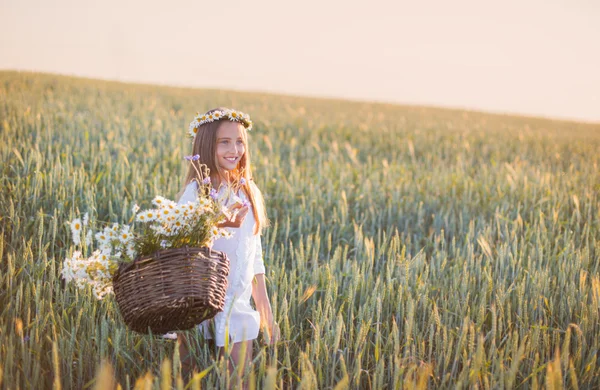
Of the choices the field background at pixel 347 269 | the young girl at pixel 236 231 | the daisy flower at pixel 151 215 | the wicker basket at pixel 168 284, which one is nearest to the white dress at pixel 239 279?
the young girl at pixel 236 231

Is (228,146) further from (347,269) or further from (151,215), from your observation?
(347,269)

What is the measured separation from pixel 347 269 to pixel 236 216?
4.13ft

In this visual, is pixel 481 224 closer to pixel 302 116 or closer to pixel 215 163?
pixel 215 163

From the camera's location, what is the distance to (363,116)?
1484 cm

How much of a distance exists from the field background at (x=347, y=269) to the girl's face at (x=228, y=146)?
0.74 meters

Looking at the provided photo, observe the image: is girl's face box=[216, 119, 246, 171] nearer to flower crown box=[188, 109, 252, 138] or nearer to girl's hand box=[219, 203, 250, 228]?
flower crown box=[188, 109, 252, 138]

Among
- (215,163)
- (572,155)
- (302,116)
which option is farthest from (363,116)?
(215,163)

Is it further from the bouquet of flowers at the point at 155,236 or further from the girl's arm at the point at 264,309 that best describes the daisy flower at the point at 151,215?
the girl's arm at the point at 264,309

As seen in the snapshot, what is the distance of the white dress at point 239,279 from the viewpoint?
2.25m

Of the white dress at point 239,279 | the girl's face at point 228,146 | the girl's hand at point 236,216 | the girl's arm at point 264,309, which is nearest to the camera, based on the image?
the girl's hand at point 236,216

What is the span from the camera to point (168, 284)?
1860mm

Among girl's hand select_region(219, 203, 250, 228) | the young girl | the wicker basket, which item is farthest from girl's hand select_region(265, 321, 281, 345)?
girl's hand select_region(219, 203, 250, 228)

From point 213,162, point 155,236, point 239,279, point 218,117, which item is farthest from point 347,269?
point 155,236

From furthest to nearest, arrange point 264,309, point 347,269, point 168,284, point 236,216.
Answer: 1. point 347,269
2. point 264,309
3. point 236,216
4. point 168,284
